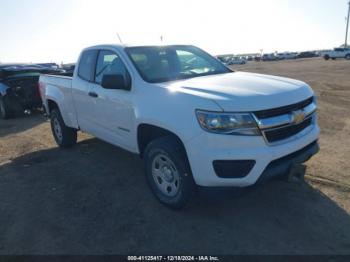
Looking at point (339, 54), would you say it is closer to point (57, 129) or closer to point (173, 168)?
point (57, 129)

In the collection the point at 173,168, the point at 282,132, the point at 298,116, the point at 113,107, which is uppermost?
the point at 113,107

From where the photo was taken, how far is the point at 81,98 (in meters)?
5.56

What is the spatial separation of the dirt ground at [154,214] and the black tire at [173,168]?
0.18m

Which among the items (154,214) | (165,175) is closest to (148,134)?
(165,175)

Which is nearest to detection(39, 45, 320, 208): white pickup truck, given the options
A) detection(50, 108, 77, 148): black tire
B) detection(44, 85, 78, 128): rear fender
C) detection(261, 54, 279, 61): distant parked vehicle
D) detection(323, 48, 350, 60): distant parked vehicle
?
detection(44, 85, 78, 128): rear fender

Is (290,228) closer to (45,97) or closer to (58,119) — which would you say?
(58,119)

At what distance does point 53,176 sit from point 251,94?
3505mm

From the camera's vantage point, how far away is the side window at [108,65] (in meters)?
4.58

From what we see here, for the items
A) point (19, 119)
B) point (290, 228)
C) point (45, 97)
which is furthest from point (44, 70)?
point (290, 228)

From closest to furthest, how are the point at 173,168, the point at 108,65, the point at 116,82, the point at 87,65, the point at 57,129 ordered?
the point at 173,168
the point at 116,82
the point at 108,65
the point at 87,65
the point at 57,129

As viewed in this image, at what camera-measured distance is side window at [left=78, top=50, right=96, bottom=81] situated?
17.7 ft

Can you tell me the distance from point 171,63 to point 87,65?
1.61m

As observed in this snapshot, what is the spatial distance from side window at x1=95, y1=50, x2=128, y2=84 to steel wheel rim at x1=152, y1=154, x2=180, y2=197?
117 centimetres

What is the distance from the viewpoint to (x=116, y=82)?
13.8 ft
